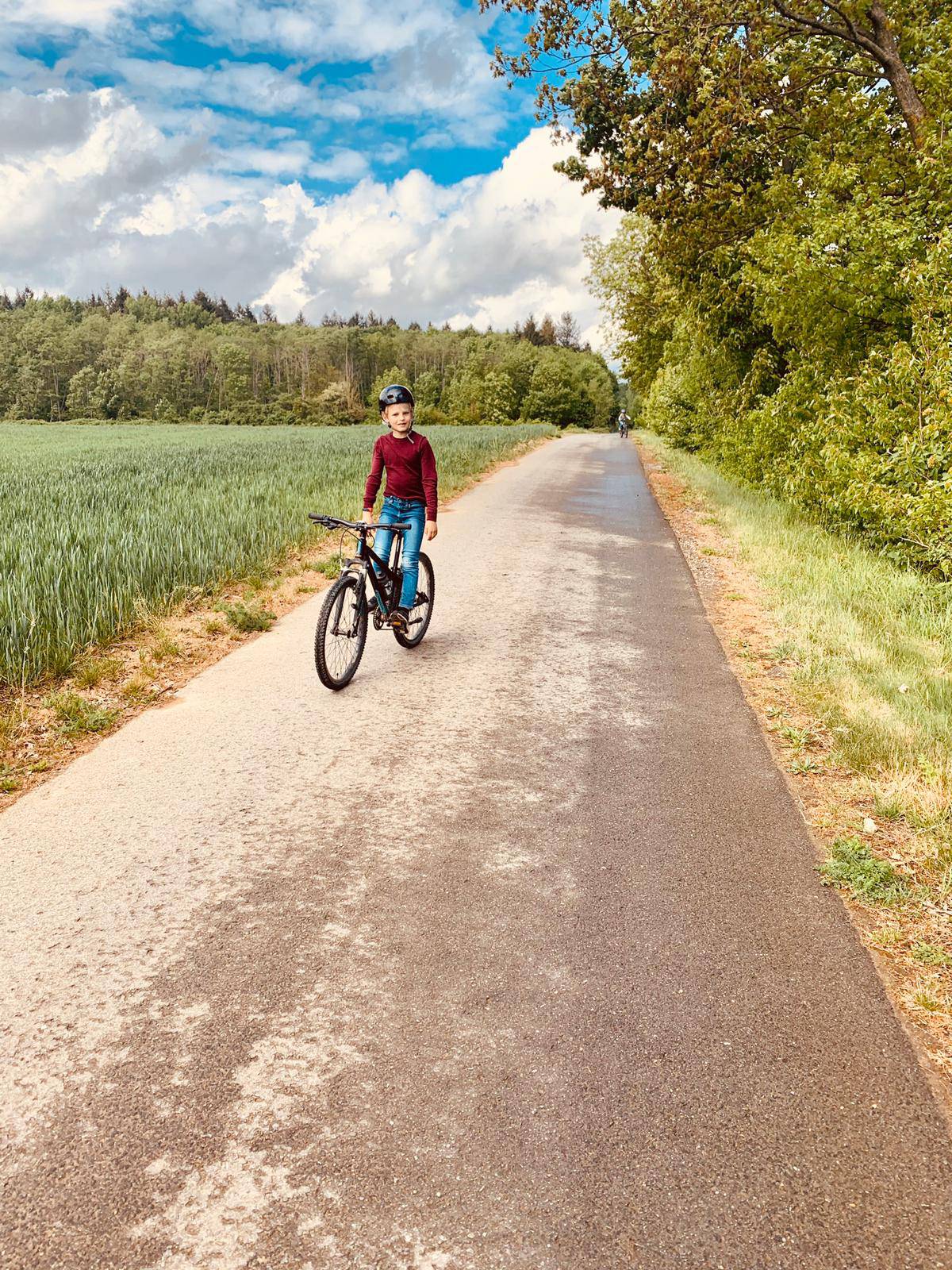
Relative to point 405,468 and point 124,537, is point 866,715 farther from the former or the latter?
point 124,537

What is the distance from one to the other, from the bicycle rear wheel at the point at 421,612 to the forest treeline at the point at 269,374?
267 ft

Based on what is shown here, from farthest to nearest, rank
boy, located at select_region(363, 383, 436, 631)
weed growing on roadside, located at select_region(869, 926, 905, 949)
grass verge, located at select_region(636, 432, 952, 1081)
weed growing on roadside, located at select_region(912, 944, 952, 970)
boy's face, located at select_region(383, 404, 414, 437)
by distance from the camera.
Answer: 1. boy, located at select_region(363, 383, 436, 631)
2. boy's face, located at select_region(383, 404, 414, 437)
3. grass verge, located at select_region(636, 432, 952, 1081)
4. weed growing on roadside, located at select_region(869, 926, 905, 949)
5. weed growing on roadside, located at select_region(912, 944, 952, 970)

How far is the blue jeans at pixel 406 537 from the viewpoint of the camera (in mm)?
6289

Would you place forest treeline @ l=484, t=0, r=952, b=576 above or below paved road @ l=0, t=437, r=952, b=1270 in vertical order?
above

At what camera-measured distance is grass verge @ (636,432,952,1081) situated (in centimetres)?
317

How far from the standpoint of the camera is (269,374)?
11825 cm

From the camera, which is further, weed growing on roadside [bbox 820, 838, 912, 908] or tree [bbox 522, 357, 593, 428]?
tree [bbox 522, 357, 593, 428]

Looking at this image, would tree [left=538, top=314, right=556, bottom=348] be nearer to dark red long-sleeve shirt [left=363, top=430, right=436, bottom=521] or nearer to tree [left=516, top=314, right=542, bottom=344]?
tree [left=516, top=314, right=542, bottom=344]

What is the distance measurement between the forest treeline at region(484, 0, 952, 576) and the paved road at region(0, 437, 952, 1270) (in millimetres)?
5843

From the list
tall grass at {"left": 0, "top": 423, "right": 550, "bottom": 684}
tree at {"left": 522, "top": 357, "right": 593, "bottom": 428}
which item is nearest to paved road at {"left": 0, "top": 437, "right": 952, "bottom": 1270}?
tall grass at {"left": 0, "top": 423, "right": 550, "bottom": 684}

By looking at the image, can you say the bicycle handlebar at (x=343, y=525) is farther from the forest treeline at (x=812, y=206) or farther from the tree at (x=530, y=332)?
the tree at (x=530, y=332)

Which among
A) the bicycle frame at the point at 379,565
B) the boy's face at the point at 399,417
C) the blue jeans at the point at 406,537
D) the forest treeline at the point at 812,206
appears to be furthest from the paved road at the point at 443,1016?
the forest treeline at the point at 812,206

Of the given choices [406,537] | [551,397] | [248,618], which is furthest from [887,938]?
[551,397]

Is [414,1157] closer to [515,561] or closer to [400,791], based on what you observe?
[400,791]
